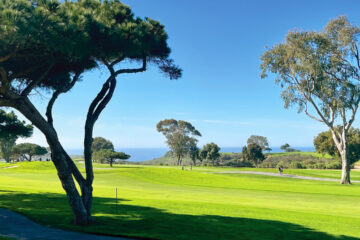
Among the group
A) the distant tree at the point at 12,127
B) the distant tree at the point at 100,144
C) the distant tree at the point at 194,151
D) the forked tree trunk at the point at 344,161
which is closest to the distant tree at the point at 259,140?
the distant tree at the point at 194,151

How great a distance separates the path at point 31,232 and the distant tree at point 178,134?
240 feet

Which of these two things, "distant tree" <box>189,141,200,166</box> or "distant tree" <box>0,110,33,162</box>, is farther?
"distant tree" <box>189,141,200,166</box>

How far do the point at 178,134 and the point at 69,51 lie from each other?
251 feet

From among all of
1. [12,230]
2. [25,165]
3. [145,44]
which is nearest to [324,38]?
[145,44]

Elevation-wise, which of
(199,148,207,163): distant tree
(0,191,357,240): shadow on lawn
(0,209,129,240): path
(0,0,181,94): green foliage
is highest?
(0,0,181,94): green foliage

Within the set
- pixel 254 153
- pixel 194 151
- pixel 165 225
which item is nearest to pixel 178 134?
pixel 194 151

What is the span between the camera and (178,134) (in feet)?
278

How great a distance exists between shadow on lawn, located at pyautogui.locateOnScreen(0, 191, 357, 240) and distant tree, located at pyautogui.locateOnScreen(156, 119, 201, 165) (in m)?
69.7

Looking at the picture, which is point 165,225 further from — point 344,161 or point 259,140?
point 259,140

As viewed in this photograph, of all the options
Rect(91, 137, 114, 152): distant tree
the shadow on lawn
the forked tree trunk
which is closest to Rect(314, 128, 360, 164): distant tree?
the forked tree trunk

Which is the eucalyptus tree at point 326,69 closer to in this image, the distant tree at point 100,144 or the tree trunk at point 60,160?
the tree trunk at point 60,160

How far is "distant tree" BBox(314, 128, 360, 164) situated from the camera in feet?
189

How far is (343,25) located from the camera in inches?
1399

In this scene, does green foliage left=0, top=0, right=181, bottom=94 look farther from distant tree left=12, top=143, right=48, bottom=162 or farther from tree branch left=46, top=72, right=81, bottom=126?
distant tree left=12, top=143, right=48, bottom=162
